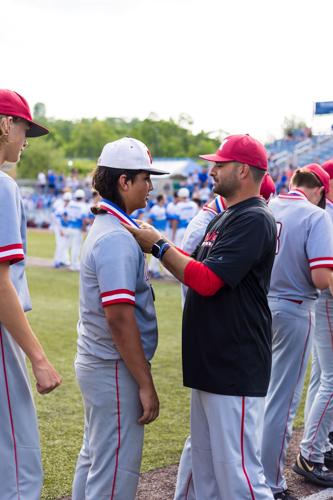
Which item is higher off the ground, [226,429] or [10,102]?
[10,102]

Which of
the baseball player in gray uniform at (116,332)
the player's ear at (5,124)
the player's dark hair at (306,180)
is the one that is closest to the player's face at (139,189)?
the baseball player in gray uniform at (116,332)

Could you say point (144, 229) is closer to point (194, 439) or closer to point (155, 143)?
point (194, 439)

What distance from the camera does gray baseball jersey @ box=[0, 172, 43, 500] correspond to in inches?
106

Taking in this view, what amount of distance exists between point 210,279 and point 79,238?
15.2 metres

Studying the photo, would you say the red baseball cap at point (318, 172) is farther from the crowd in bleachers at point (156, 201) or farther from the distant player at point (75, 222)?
the distant player at point (75, 222)

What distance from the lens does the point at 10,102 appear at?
9.23 ft

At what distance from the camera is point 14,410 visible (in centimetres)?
275

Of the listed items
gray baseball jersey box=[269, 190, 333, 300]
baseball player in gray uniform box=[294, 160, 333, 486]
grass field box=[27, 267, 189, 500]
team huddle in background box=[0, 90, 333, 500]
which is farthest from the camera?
grass field box=[27, 267, 189, 500]

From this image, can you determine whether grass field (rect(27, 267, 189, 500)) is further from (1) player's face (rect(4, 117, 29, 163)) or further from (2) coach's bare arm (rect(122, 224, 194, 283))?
(1) player's face (rect(4, 117, 29, 163))

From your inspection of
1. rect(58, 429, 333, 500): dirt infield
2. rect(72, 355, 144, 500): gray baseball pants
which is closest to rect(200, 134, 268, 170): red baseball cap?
rect(72, 355, 144, 500): gray baseball pants

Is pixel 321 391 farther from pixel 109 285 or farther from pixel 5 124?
pixel 5 124

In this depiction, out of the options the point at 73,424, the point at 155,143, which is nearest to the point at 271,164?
the point at 73,424

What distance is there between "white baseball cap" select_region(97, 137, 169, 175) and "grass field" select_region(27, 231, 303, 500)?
7.54ft

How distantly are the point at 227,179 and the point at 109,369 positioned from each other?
3.60ft
